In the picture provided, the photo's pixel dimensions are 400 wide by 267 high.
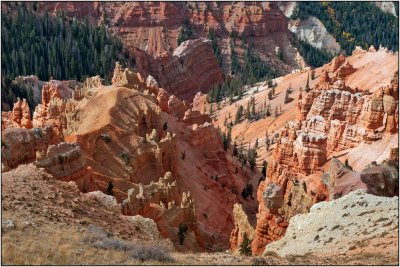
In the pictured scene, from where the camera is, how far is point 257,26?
17800 cm

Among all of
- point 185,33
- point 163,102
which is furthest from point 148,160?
point 185,33

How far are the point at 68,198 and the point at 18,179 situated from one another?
95.5 inches

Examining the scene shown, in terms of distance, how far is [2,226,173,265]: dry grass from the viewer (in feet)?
60.5

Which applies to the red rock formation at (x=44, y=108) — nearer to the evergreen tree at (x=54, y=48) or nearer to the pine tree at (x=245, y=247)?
the pine tree at (x=245, y=247)

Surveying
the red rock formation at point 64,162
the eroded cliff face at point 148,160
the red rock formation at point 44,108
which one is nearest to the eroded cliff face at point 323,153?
the eroded cliff face at point 148,160

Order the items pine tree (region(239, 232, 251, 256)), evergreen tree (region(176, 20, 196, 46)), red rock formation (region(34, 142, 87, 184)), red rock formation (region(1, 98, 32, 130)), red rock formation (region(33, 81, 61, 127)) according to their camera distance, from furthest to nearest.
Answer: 1. evergreen tree (region(176, 20, 196, 46))
2. red rock formation (region(33, 81, 61, 127))
3. red rock formation (region(1, 98, 32, 130))
4. red rock formation (region(34, 142, 87, 184))
5. pine tree (region(239, 232, 251, 256))

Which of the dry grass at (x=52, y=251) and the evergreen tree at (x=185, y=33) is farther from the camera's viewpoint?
the evergreen tree at (x=185, y=33)

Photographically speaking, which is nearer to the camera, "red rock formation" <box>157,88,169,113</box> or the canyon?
the canyon

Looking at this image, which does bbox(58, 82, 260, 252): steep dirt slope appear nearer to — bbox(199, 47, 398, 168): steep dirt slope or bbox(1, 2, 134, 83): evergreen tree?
bbox(199, 47, 398, 168): steep dirt slope

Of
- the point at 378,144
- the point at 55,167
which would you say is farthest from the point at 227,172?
the point at 55,167

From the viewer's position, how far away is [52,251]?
19.2 metres

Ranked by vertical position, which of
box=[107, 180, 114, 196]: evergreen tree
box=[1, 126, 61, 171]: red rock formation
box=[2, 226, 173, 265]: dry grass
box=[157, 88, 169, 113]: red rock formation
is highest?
box=[2, 226, 173, 265]: dry grass

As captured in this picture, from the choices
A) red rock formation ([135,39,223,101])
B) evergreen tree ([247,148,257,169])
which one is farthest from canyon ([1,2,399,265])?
red rock formation ([135,39,223,101])

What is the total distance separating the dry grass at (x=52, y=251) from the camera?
1845 centimetres
